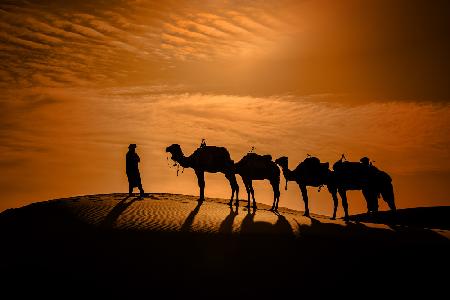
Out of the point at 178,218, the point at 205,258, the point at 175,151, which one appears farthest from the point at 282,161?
the point at 205,258

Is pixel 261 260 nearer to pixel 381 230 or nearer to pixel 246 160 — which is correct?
pixel 381 230

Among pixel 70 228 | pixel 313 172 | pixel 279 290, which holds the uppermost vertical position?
pixel 313 172

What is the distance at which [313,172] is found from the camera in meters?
22.6

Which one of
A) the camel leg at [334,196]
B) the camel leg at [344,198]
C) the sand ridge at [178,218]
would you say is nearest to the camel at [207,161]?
the sand ridge at [178,218]

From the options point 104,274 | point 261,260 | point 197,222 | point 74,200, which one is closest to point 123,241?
point 104,274

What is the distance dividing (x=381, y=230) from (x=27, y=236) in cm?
1248

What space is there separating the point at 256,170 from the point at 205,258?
9595mm

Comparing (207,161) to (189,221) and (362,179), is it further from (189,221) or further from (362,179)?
(362,179)

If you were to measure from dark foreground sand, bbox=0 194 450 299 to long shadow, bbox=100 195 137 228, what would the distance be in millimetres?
40

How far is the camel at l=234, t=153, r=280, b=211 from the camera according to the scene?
2277 cm

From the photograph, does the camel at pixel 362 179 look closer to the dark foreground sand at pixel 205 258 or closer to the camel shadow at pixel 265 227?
the dark foreground sand at pixel 205 258

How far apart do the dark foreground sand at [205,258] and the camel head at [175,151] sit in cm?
472

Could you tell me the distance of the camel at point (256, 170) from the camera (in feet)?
74.7

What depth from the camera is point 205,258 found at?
13.7 meters
